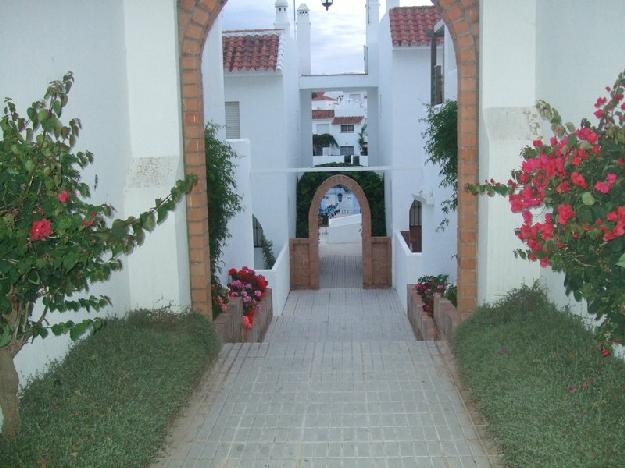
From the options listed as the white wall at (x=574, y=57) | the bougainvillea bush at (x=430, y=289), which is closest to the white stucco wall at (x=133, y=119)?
the white wall at (x=574, y=57)

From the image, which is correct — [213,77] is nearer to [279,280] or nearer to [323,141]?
[279,280]

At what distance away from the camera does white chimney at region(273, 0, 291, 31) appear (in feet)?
70.6

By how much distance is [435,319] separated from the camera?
28.5ft

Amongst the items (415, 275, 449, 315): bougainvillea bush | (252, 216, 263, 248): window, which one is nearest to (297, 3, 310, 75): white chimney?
(252, 216, 263, 248): window

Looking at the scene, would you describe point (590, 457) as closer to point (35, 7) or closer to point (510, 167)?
point (510, 167)

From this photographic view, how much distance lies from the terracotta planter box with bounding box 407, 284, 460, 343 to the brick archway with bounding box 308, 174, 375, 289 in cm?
626

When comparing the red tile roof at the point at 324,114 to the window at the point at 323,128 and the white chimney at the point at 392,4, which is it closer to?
the window at the point at 323,128

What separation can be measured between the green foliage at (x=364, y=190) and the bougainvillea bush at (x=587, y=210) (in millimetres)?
17167

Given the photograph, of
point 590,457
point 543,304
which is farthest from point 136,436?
point 543,304

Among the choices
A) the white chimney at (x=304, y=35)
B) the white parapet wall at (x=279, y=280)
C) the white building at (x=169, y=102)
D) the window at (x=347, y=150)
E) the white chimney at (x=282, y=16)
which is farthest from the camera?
the window at (x=347, y=150)

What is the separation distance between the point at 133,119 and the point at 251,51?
12.8 m

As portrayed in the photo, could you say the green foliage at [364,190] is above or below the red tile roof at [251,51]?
below

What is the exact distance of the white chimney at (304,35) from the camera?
1034 inches

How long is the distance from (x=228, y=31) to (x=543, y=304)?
1608cm
